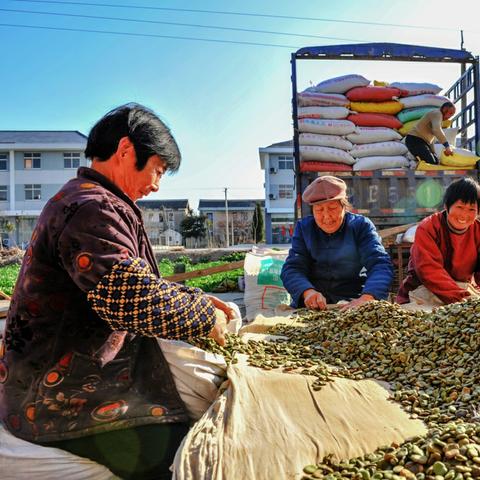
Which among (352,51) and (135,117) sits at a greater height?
(352,51)

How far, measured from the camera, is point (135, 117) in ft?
5.08

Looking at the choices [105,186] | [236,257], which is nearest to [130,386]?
[105,186]

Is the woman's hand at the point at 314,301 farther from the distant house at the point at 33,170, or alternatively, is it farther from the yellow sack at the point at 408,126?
the distant house at the point at 33,170

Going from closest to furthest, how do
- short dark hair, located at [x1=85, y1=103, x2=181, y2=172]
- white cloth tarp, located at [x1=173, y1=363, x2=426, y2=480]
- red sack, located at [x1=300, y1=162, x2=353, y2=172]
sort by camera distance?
white cloth tarp, located at [x1=173, y1=363, x2=426, y2=480] < short dark hair, located at [x1=85, y1=103, x2=181, y2=172] < red sack, located at [x1=300, y1=162, x2=353, y2=172]

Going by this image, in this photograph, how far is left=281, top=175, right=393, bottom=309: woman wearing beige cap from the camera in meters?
3.19

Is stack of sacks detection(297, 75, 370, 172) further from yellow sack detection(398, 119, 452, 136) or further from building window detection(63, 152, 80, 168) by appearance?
building window detection(63, 152, 80, 168)

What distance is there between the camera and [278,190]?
31.4 meters

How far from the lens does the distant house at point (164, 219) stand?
36.9 metres

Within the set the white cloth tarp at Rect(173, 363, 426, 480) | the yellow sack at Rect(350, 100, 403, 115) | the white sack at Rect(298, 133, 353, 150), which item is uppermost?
the yellow sack at Rect(350, 100, 403, 115)

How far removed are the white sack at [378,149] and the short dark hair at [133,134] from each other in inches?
188

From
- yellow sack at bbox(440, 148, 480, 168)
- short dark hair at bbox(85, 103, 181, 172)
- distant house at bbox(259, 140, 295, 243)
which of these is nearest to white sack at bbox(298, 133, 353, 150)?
yellow sack at bbox(440, 148, 480, 168)

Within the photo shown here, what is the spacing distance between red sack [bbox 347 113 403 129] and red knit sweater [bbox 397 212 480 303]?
335 cm

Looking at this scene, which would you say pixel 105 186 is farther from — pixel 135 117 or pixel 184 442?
pixel 184 442

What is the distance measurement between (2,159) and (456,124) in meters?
32.4
